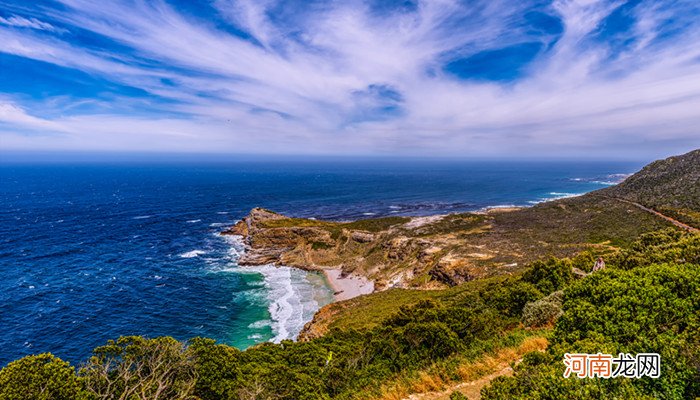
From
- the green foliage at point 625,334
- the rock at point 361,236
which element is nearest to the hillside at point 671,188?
the green foliage at point 625,334

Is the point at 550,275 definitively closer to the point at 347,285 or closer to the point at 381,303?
the point at 381,303

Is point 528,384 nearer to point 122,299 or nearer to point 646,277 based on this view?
point 646,277

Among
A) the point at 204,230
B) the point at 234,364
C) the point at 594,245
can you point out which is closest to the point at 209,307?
the point at 234,364

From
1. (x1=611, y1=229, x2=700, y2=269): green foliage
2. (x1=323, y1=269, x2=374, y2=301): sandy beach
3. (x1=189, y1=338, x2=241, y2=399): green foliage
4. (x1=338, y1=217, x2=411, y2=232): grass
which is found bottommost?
(x1=323, y1=269, x2=374, y2=301): sandy beach

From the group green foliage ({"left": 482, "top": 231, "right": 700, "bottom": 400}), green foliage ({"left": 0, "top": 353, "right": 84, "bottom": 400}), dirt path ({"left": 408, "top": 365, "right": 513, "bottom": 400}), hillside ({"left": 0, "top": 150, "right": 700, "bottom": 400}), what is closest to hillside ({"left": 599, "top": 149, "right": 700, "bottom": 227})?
hillside ({"left": 0, "top": 150, "right": 700, "bottom": 400})

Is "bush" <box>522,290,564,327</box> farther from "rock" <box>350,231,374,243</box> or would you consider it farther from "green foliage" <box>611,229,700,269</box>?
"rock" <box>350,231,374,243</box>
